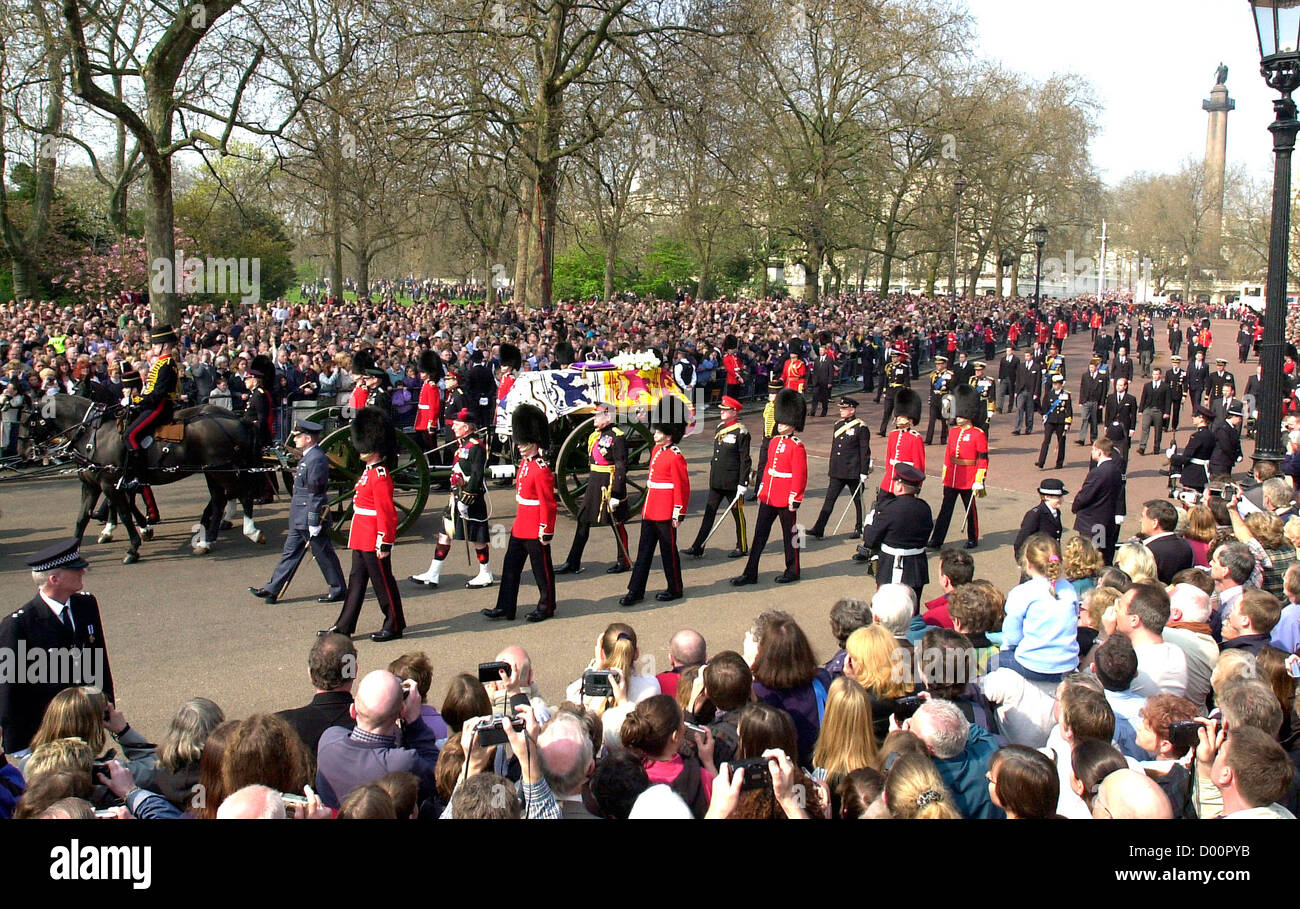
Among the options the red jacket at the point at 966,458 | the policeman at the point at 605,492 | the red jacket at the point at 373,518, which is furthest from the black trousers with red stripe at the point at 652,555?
the red jacket at the point at 966,458

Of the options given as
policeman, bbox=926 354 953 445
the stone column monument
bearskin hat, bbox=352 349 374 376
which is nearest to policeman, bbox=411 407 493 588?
bearskin hat, bbox=352 349 374 376

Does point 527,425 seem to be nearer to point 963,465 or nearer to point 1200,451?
point 963,465

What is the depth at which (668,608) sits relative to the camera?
8750 millimetres

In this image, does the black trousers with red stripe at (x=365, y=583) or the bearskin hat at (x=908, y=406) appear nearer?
the black trousers with red stripe at (x=365, y=583)

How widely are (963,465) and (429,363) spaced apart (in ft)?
20.1

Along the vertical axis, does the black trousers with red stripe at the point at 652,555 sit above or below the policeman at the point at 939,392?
below

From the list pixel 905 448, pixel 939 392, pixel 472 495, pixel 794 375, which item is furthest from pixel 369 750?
pixel 794 375

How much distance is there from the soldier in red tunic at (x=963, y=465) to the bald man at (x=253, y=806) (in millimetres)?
8464

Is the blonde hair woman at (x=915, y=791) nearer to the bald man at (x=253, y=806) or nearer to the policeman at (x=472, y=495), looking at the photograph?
the bald man at (x=253, y=806)

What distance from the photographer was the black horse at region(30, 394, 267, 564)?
962 centimetres

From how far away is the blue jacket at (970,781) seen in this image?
12.1 feet

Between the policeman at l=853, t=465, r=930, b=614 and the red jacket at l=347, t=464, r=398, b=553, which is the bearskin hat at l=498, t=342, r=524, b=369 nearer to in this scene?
the red jacket at l=347, t=464, r=398, b=553

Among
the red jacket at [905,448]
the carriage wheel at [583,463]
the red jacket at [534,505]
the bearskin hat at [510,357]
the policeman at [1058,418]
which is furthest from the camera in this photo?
the policeman at [1058,418]
